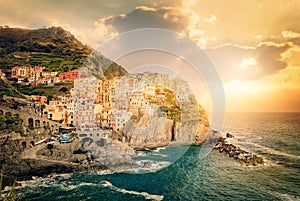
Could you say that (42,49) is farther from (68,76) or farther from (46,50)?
(68,76)

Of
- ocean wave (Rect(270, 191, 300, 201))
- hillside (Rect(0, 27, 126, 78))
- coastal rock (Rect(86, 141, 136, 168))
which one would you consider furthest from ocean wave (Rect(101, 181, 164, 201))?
hillside (Rect(0, 27, 126, 78))

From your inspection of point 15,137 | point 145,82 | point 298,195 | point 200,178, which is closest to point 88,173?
point 15,137

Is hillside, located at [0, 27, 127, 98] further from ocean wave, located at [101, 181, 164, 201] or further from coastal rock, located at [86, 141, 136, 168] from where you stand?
ocean wave, located at [101, 181, 164, 201]

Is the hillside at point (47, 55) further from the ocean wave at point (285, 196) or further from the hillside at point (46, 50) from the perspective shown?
the ocean wave at point (285, 196)

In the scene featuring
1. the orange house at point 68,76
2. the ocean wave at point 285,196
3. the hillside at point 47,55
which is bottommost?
the ocean wave at point 285,196

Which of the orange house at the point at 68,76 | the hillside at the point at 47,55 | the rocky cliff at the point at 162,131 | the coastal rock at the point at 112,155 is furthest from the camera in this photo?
the orange house at the point at 68,76

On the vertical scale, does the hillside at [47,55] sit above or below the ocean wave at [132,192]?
above

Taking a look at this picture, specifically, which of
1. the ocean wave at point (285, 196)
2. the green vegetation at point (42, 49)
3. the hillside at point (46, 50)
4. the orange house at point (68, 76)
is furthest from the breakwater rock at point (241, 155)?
the green vegetation at point (42, 49)

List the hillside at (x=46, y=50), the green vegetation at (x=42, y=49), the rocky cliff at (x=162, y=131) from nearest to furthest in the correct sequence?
the rocky cliff at (x=162, y=131)
the green vegetation at (x=42, y=49)
the hillside at (x=46, y=50)

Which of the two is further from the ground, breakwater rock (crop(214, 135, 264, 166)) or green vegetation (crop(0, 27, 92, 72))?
green vegetation (crop(0, 27, 92, 72))

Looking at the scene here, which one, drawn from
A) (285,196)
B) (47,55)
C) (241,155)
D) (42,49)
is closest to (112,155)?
(241,155)

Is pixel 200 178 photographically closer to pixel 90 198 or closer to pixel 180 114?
pixel 90 198
